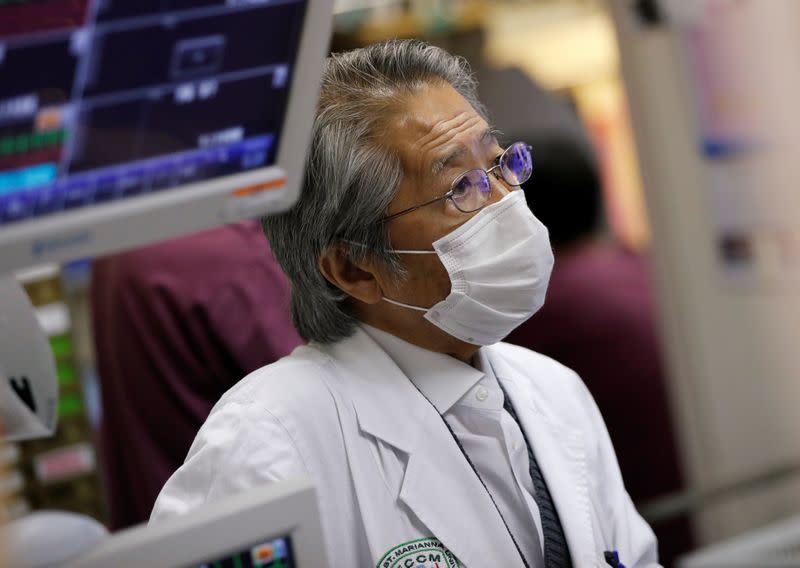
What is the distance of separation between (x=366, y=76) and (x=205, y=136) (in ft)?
2.23

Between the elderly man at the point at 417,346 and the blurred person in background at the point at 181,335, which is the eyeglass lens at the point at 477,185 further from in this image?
the blurred person in background at the point at 181,335

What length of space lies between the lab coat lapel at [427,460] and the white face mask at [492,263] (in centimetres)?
13

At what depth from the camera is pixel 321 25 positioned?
1.14 m

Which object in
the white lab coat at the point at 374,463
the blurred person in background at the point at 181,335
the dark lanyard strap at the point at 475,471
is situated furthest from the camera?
the blurred person in background at the point at 181,335

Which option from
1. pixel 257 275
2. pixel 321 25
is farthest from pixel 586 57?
pixel 321 25

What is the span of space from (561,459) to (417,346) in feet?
1.02

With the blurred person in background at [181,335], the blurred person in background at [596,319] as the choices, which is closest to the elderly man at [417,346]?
the blurred person in background at [181,335]

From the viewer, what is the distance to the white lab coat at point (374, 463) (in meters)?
1.51

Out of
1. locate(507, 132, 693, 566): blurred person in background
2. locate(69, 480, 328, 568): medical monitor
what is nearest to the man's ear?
locate(69, 480, 328, 568): medical monitor

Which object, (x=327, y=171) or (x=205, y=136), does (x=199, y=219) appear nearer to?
(x=205, y=136)

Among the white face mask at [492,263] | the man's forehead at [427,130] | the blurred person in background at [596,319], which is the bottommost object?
the blurred person in background at [596,319]

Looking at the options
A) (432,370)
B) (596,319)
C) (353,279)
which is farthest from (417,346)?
(596,319)

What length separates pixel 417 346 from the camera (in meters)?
1.80

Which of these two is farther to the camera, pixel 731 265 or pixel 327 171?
pixel 731 265
